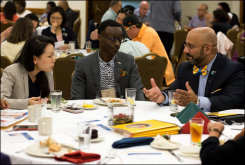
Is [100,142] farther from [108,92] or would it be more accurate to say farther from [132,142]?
[108,92]

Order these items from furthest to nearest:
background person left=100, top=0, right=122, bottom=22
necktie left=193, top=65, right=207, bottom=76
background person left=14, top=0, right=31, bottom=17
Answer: background person left=14, top=0, right=31, bottom=17 < background person left=100, top=0, right=122, bottom=22 < necktie left=193, top=65, right=207, bottom=76

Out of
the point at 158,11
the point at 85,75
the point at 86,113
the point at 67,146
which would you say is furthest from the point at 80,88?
the point at 158,11

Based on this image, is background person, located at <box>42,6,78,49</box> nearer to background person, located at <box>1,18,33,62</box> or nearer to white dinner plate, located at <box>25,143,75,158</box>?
background person, located at <box>1,18,33,62</box>

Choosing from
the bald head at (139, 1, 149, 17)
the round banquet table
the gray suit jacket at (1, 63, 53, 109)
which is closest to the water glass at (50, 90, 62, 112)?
the round banquet table

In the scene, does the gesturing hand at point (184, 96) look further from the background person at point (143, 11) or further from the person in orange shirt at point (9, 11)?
the person in orange shirt at point (9, 11)

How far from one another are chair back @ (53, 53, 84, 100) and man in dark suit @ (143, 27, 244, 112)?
1.40 meters

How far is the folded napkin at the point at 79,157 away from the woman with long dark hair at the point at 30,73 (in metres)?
1.05

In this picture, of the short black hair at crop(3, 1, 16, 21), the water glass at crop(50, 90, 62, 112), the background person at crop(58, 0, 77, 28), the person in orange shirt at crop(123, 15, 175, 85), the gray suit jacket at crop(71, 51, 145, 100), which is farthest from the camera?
the background person at crop(58, 0, 77, 28)

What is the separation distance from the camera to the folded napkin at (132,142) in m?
1.46

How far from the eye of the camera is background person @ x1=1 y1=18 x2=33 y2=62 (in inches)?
169

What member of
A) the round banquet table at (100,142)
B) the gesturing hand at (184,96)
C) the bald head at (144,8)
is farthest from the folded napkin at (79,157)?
the bald head at (144,8)

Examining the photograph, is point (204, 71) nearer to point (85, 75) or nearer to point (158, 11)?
point (85, 75)

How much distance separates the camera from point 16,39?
4.34 meters

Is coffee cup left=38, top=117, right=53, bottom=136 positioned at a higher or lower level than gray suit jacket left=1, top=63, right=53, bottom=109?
lower
